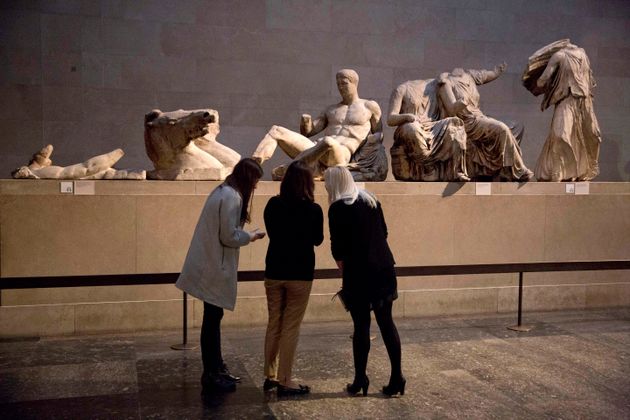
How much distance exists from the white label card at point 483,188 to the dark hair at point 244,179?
13.0ft

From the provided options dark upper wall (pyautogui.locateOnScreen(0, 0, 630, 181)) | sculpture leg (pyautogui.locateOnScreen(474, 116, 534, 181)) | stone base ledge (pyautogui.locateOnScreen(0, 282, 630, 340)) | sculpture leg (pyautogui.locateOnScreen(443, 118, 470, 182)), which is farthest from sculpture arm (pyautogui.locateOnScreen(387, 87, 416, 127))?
dark upper wall (pyautogui.locateOnScreen(0, 0, 630, 181))

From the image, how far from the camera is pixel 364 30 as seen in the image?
38.5 ft

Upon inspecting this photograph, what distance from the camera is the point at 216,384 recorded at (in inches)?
185

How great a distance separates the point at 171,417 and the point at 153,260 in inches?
106

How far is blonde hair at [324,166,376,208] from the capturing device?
432 cm

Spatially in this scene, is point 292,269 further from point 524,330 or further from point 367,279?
point 524,330

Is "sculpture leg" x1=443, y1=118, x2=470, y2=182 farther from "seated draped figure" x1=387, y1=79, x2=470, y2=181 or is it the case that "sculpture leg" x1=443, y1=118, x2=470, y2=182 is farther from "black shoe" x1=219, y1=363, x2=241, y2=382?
"black shoe" x1=219, y1=363, x2=241, y2=382

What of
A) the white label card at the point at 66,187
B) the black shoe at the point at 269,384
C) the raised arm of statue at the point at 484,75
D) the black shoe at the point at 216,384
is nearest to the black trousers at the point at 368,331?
the black shoe at the point at 269,384

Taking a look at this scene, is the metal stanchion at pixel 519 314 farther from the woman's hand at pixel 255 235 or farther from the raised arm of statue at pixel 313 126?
the woman's hand at pixel 255 235

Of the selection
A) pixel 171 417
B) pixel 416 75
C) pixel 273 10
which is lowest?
pixel 171 417

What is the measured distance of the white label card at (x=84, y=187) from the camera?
6430 millimetres

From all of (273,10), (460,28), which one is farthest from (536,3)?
(273,10)

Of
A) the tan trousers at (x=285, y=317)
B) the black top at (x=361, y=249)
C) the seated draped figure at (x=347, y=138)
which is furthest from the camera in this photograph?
the seated draped figure at (x=347, y=138)

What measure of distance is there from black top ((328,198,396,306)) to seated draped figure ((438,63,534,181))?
13.4 ft
